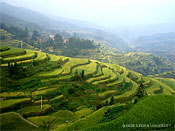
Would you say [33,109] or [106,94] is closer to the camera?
[33,109]

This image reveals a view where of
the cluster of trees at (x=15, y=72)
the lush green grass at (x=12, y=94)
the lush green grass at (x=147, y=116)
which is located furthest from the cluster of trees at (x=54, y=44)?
the lush green grass at (x=147, y=116)

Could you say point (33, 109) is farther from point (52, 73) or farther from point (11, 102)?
point (52, 73)

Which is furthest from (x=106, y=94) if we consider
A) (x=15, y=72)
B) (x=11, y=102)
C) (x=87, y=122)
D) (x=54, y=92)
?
(x=15, y=72)

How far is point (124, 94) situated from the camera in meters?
19.9

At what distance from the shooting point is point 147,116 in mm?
7891

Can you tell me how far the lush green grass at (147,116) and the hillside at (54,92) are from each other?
4.12 feet

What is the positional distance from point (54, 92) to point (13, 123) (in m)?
6.45

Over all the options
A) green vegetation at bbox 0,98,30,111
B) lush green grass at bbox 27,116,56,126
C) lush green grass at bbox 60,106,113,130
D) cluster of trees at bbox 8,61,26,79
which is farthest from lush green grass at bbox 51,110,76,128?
cluster of trees at bbox 8,61,26,79

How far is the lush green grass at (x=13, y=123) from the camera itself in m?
9.46

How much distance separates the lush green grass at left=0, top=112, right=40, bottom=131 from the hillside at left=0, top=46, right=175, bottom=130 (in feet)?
0.62

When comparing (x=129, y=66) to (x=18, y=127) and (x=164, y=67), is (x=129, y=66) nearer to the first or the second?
(x=164, y=67)

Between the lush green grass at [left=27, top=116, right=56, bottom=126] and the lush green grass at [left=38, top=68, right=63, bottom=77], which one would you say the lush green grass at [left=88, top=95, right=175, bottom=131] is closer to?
the lush green grass at [left=27, top=116, right=56, bottom=126]

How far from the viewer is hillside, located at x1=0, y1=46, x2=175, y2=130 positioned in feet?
39.1

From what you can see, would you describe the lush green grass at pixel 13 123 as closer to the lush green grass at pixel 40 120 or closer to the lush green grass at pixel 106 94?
the lush green grass at pixel 40 120
